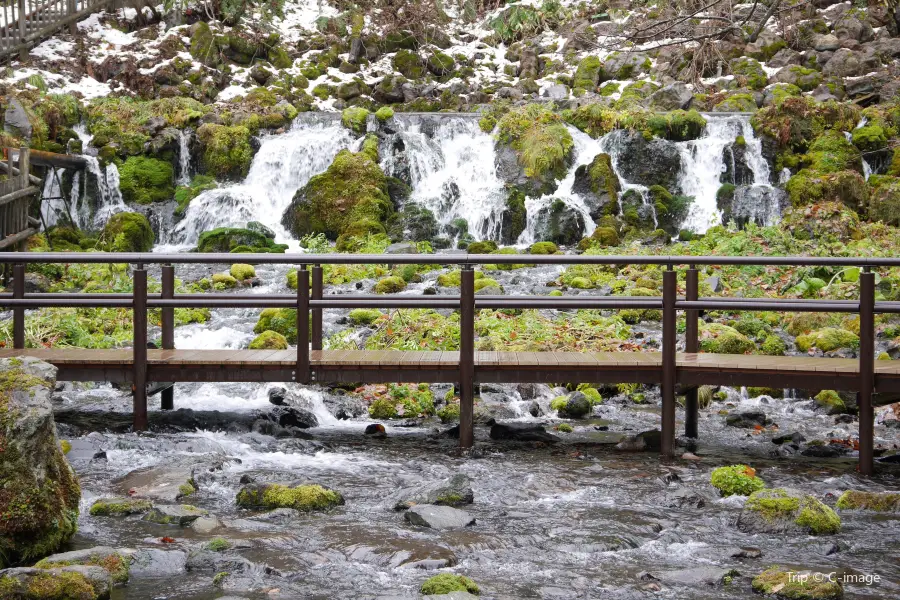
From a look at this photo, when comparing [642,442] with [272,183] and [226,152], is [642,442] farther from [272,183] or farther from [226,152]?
[226,152]

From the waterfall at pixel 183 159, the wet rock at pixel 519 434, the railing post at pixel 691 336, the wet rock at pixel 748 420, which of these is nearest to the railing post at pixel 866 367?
the railing post at pixel 691 336

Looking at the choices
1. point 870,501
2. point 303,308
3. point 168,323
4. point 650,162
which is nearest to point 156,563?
point 303,308

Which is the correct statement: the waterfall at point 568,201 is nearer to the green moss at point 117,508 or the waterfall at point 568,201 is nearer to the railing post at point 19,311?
the railing post at point 19,311

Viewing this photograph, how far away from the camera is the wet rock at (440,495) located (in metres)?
6.18

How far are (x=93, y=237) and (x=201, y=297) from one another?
12.5m

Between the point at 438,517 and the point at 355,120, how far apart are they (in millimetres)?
16876

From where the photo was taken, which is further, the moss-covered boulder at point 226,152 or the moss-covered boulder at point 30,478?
the moss-covered boulder at point 226,152

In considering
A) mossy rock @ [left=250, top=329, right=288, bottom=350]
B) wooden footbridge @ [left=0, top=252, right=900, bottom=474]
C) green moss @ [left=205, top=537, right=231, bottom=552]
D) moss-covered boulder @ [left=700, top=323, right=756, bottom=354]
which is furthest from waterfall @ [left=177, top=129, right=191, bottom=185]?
green moss @ [left=205, top=537, right=231, bottom=552]

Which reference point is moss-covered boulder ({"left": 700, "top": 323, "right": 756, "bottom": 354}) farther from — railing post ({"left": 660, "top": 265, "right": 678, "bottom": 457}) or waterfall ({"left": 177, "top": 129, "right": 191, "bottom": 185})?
waterfall ({"left": 177, "top": 129, "right": 191, "bottom": 185})

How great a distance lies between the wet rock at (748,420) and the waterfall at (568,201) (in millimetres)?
10108

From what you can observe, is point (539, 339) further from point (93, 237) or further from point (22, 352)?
point (93, 237)

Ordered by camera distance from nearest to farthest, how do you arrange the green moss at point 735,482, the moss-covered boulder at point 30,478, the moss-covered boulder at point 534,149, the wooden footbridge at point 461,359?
the moss-covered boulder at point 30,478 → the green moss at point 735,482 → the wooden footbridge at point 461,359 → the moss-covered boulder at point 534,149

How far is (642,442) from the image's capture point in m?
7.91

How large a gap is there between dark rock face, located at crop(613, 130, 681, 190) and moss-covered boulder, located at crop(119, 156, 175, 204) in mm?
10556
